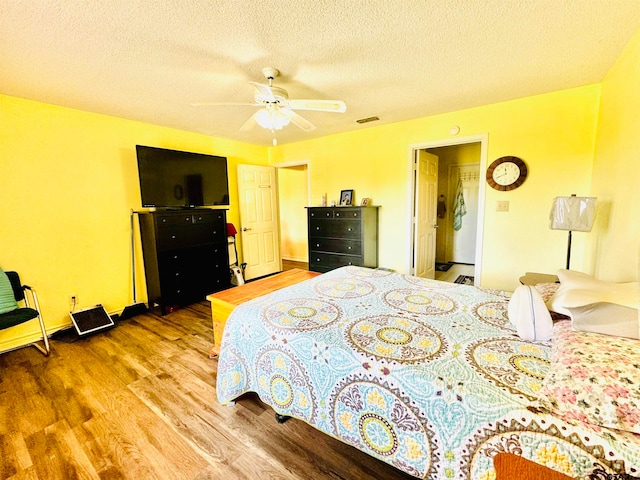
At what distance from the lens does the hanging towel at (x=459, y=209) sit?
5500mm

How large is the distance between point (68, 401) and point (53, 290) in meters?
1.58

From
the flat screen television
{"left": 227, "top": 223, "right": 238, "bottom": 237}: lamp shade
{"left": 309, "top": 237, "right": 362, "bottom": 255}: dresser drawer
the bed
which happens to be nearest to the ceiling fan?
the bed

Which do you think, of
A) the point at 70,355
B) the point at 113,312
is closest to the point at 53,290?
the point at 113,312

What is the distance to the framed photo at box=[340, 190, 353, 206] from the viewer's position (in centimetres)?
422

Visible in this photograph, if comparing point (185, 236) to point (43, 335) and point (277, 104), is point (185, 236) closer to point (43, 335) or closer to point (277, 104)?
point (43, 335)

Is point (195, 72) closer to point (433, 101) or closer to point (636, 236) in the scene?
point (433, 101)

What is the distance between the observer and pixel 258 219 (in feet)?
16.1

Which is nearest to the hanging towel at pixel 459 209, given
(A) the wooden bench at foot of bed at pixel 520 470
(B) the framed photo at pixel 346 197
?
(B) the framed photo at pixel 346 197

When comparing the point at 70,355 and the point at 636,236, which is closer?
the point at 636,236

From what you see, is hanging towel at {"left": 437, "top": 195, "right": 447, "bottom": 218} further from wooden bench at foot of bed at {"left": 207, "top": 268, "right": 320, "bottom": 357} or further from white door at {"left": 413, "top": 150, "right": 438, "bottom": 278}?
wooden bench at foot of bed at {"left": 207, "top": 268, "right": 320, "bottom": 357}

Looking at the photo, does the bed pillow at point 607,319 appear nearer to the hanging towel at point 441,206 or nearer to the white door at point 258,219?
the white door at point 258,219

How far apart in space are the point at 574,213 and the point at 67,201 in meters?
4.87

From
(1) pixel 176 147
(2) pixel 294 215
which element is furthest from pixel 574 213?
(2) pixel 294 215

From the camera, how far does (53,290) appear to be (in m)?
2.87
